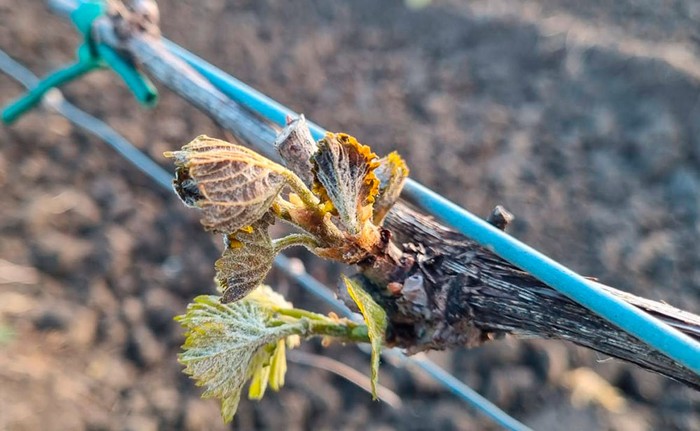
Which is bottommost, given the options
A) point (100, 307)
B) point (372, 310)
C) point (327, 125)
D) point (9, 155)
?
point (100, 307)

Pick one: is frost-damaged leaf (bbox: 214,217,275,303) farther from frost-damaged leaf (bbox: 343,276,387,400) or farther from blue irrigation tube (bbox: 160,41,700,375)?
blue irrigation tube (bbox: 160,41,700,375)

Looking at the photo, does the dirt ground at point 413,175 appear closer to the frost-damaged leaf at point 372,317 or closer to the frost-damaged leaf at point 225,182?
the frost-damaged leaf at point 372,317

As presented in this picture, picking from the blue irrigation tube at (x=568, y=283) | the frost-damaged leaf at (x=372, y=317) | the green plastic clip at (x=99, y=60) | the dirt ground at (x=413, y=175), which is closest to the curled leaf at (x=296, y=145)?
the frost-damaged leaf at (x=372, y=317)

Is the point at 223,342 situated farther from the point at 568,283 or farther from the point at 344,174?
the point at 568,283

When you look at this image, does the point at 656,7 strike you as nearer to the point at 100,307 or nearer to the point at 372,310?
the point at 100,307

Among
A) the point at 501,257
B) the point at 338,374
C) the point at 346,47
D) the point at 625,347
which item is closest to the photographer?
the point at 625,347

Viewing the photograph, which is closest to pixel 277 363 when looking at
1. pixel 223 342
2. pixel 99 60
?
pixel 223 342

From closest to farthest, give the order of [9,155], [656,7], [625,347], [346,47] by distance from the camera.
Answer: [625,347] < [9,155] < [346,47] < [656,7]

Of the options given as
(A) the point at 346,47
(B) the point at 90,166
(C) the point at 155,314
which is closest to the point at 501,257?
(C) the point at 155,314
